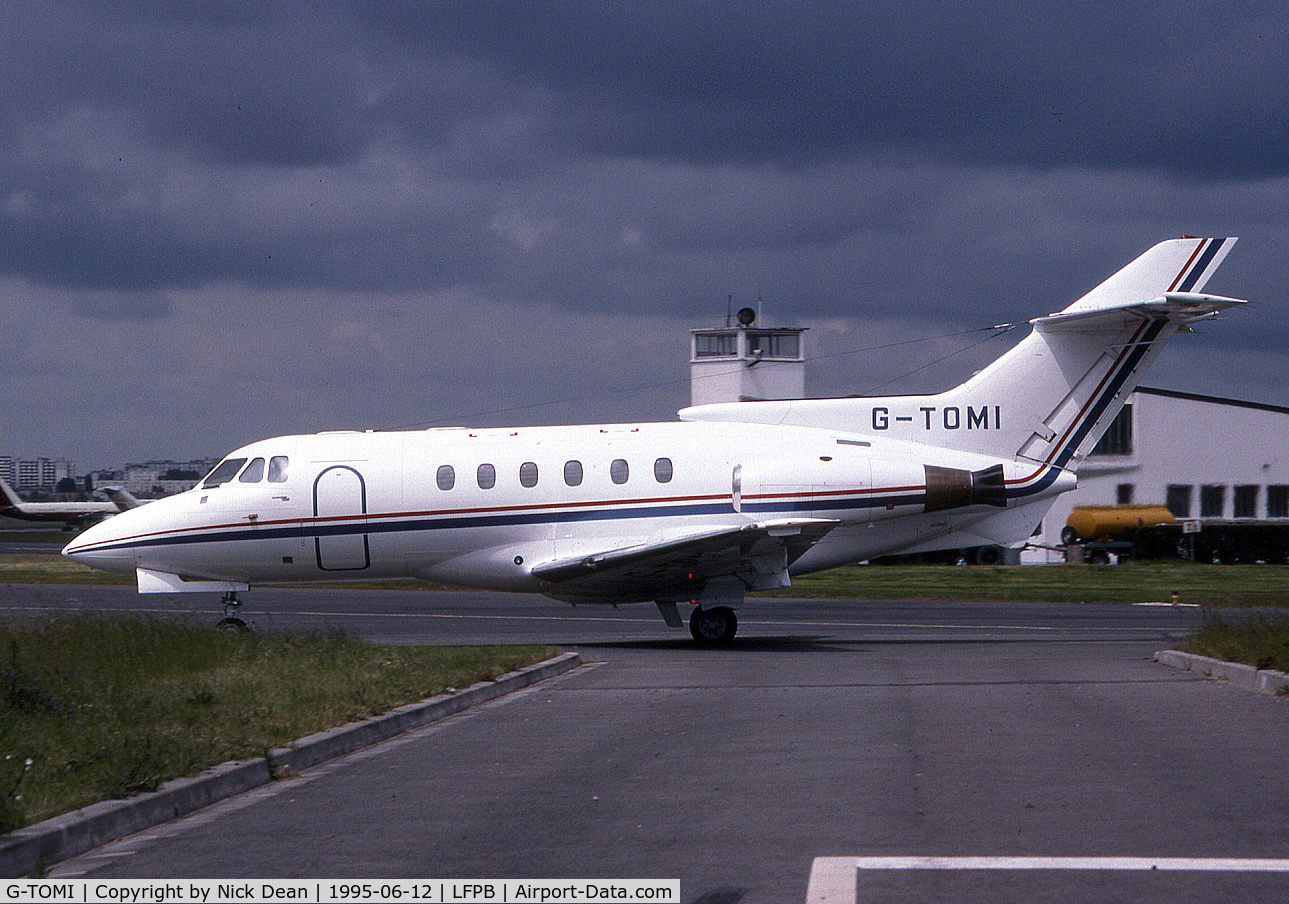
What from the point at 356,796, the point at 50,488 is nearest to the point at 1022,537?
the point at 356,796

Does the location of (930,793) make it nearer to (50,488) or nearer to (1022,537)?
(1022,537)

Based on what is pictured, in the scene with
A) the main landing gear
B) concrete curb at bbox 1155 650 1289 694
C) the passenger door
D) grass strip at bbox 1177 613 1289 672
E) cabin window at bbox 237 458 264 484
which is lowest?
concrete curb at bbox 1155 650 1289 694

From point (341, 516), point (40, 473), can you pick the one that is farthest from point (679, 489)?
point (40, 473)

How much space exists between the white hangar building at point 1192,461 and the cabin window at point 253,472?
45.9 metres

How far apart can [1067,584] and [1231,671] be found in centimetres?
2423

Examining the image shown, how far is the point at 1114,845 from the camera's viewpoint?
7.54 meters

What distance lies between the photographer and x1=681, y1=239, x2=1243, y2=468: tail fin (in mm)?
23359

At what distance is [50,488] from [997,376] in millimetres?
141132

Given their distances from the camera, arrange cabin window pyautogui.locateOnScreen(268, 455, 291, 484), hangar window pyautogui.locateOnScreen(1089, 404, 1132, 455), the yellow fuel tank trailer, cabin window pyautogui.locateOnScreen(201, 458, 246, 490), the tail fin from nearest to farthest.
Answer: cabin window pyautogui.locateOnScreen(268, 455, 291, 484) → cabin window pyautogui.locateOnScreen(201, 458, 246, 490) → the tail fin → the yellow fuel tank trailer → hangar window pyautogui.locateOnScreen(1089, 404, 1132, 455)

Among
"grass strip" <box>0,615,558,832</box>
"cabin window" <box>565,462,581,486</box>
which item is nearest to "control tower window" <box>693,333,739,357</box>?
"cabin window" <box>565,462,581,486</box>

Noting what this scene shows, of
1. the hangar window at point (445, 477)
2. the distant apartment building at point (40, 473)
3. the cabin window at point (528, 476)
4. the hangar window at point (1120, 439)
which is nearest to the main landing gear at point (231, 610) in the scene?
the hangar window at point (445, 477)

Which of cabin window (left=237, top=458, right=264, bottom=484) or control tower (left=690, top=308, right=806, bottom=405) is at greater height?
control tower (left=690, top=308, right=806, bottom=405)

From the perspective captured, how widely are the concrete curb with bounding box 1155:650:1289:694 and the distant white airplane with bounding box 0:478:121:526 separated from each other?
39.9 m

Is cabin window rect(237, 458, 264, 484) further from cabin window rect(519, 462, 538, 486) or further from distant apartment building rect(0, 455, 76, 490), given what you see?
distant apartment building rect(0, 455, 76, 490)
